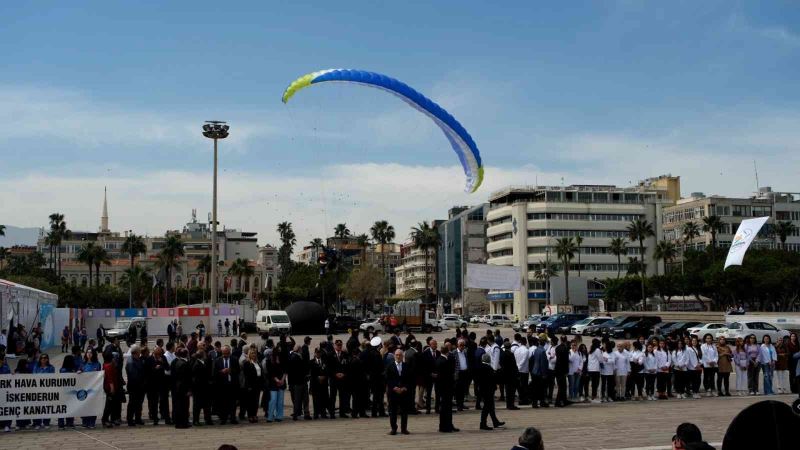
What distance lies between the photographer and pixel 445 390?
14883 millimetres

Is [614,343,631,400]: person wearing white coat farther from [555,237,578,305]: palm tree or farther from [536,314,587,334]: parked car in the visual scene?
[555,237,578,305]: palm tree

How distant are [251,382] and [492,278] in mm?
A: 29462

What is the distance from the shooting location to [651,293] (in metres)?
87.8

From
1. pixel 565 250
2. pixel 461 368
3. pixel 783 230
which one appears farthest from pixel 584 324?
pixel 783 230

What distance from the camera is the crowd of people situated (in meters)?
15.6

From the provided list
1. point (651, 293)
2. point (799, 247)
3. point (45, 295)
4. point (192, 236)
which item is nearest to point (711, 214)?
point (799, 247)

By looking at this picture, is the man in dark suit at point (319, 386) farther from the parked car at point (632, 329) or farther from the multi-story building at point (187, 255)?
the multi-story building at point (187, 255)

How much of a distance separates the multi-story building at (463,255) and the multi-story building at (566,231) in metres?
8.35

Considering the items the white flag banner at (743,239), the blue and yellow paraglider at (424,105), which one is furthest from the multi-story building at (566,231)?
the blue and yellow paraglider at (424,105)

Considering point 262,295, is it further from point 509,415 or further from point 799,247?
point 509,415

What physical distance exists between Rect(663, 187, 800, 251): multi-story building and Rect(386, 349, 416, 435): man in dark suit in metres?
96.1

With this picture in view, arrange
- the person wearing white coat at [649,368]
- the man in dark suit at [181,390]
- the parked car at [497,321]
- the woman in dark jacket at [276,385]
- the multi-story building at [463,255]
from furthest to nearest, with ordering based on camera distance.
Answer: the multi-story building at [463,255], the parked car at [497,321], the person wearing white coat at [649,368], the woman in dark jacket at [276,385], the man in dark suit at [181,390]

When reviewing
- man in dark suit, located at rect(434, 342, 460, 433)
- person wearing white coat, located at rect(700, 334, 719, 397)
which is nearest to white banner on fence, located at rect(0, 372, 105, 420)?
man in dark suit, located at rect(434, 342, 460, 433)

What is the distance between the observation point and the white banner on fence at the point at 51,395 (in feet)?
50.0
